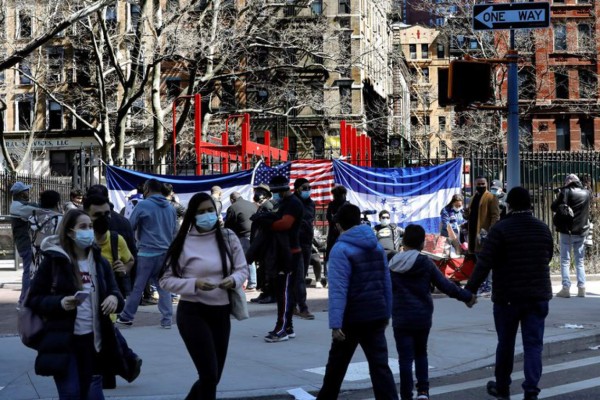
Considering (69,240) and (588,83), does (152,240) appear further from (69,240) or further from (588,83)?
(588,83)

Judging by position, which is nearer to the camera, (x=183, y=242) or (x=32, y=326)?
(x=32, y=326)

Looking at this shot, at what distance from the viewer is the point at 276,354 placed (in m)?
10.1

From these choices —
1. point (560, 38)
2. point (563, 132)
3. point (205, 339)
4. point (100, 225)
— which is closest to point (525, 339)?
point (205, 339)

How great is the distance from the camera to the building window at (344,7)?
59438mm

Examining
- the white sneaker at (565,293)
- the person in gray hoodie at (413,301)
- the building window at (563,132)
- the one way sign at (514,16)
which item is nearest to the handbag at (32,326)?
the person in gray hoodie at (413,301)

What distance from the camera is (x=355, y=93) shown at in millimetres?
60531

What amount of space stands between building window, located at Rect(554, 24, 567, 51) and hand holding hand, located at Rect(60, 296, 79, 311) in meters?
56.5

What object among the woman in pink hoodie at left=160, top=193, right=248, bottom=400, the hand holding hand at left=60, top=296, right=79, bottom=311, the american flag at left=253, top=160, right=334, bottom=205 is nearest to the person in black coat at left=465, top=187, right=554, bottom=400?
the woman in pink hoodie at left=160, top=193, right=248, bottom=400

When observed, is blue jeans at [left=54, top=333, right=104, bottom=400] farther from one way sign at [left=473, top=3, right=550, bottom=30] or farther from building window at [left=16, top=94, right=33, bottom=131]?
building window at [left=16, top=94, right=33, bottom=131]

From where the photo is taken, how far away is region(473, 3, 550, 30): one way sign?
1168 cm

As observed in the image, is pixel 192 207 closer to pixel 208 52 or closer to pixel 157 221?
pixel 157 221

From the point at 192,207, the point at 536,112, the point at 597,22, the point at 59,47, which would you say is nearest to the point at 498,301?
the point at 192,207

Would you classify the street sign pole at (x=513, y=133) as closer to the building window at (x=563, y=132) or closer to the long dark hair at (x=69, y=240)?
the long dark hair at (x=69, y=240)

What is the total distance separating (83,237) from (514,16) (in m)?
7.17
